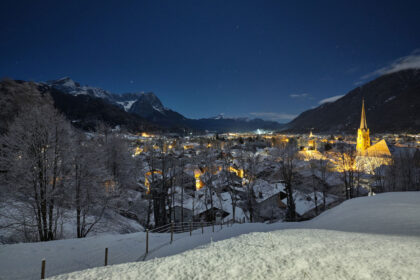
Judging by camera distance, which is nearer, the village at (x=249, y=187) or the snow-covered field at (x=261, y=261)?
the snow-covered field at (x=261, y=261)

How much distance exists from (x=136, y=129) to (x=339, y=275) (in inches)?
6098

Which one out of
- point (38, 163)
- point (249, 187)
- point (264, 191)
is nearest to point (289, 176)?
point (249, 187)

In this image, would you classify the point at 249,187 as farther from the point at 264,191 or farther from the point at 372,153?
the point at 372,153

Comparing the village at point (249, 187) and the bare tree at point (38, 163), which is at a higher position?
the bare tree at point (38, 163)

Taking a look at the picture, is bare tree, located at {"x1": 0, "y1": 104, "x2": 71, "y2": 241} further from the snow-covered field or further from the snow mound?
the snow mound

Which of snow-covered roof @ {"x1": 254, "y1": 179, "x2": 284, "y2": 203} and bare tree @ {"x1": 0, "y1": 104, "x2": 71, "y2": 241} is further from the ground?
bare tree @ {"x1": 0, "y1": 104, "x2": 71, "y2": 241}

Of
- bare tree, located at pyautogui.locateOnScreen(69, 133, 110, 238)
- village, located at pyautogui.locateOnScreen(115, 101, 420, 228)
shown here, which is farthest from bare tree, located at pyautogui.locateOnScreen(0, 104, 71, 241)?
village, located at pyautogui.locateOnScreen(115, 101, 420, 228)

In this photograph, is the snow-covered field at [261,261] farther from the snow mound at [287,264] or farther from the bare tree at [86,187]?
the bare tree at [86,187]

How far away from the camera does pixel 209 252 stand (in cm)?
638

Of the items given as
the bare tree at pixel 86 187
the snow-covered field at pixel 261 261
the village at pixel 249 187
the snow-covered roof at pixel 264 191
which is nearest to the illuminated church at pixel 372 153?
the village at pixel 249 187

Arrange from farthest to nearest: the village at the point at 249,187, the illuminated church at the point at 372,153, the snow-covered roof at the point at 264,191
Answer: the illuminated church at the point at 372,153, the snow-covered roof at the point at 264,191, the village at the point at 249,187

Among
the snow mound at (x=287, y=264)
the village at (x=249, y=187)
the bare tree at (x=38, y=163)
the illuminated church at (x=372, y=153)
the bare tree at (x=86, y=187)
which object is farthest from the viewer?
the illuminated church at (x=372, y=153)

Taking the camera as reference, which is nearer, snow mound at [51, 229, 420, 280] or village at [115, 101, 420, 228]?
snow mound at [51, 229, 420, 280]

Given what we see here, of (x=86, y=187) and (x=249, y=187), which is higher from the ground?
(x=86, y=187)
